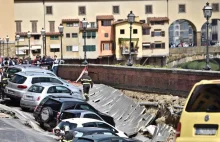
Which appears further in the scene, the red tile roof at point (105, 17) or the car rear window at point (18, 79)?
the red tile roof at point (105, 17)

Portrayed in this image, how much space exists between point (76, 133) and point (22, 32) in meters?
85.2

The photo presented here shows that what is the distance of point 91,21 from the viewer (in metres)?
104

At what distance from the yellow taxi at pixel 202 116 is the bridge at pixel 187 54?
93.8 meters

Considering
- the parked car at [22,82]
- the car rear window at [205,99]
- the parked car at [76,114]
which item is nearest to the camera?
the car rear window at [205,99]

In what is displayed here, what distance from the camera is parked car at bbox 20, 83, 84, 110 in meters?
26.1

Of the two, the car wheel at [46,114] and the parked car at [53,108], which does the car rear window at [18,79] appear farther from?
the car wheel at [46,114]

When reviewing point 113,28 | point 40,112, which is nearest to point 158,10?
point 113,28

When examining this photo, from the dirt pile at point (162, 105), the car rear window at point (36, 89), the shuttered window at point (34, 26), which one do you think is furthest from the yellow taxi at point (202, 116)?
the shuttered window at point (34, 26)

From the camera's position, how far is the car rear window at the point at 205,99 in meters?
10.8

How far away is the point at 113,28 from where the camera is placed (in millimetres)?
102125

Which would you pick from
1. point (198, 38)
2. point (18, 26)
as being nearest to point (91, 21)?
point (18, 26)

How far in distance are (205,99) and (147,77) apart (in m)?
20.8

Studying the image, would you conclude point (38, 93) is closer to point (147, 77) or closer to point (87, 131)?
point (147, 77)

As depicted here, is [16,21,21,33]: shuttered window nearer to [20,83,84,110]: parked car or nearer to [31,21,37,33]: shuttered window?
[31,21,37,33]: shuttered window
